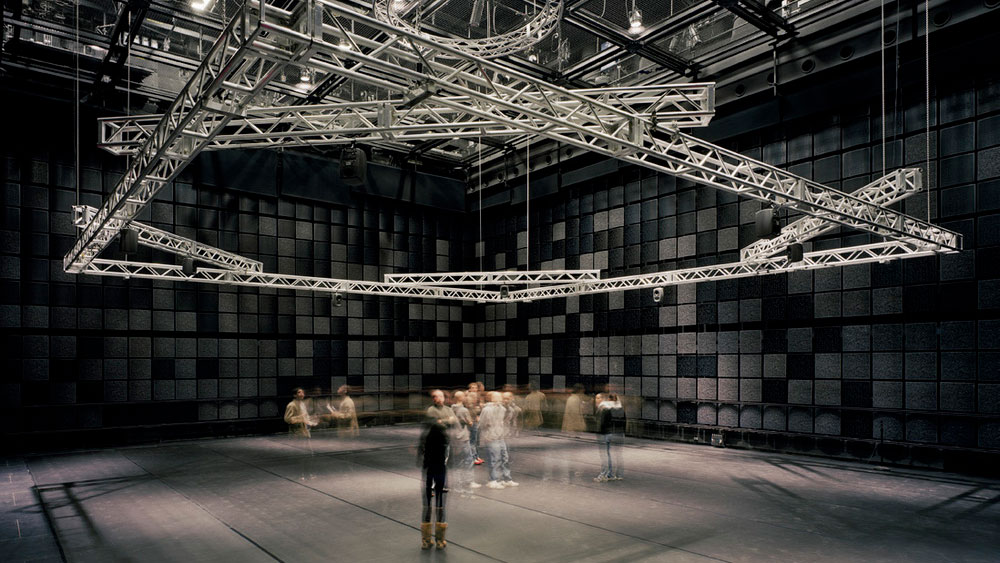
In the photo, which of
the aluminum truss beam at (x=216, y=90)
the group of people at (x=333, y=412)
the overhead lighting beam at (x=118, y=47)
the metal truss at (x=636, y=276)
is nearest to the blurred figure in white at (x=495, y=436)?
the metal truss at (x=636, y=276)

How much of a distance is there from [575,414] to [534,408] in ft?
6.82

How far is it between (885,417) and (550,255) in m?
12.5

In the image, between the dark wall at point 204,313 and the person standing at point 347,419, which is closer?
the dark wall at point 204,313

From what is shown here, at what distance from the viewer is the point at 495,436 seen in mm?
11883

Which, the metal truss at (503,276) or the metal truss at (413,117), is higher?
the metal truss at (413,117)

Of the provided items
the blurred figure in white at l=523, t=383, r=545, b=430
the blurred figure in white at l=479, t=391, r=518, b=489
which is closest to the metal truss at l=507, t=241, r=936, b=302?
the blurred figure in white at l=523, t=383, r=545, b=430

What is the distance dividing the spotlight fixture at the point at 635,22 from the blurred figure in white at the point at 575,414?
12.1m

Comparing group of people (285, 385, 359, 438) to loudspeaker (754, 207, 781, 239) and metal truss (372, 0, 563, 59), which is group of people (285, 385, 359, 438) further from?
loudspeaker (754, 207, 781, 239)

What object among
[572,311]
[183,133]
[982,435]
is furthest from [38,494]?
[982,435]

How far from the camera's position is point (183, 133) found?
808 cm

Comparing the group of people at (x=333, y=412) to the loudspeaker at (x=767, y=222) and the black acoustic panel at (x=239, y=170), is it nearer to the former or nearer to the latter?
the black acoustic panel at (x=239, y=170)

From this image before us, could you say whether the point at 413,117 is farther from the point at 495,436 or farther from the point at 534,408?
the point at 534,408

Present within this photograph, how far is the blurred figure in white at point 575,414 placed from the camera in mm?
21969

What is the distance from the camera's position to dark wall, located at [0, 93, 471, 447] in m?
17.7
